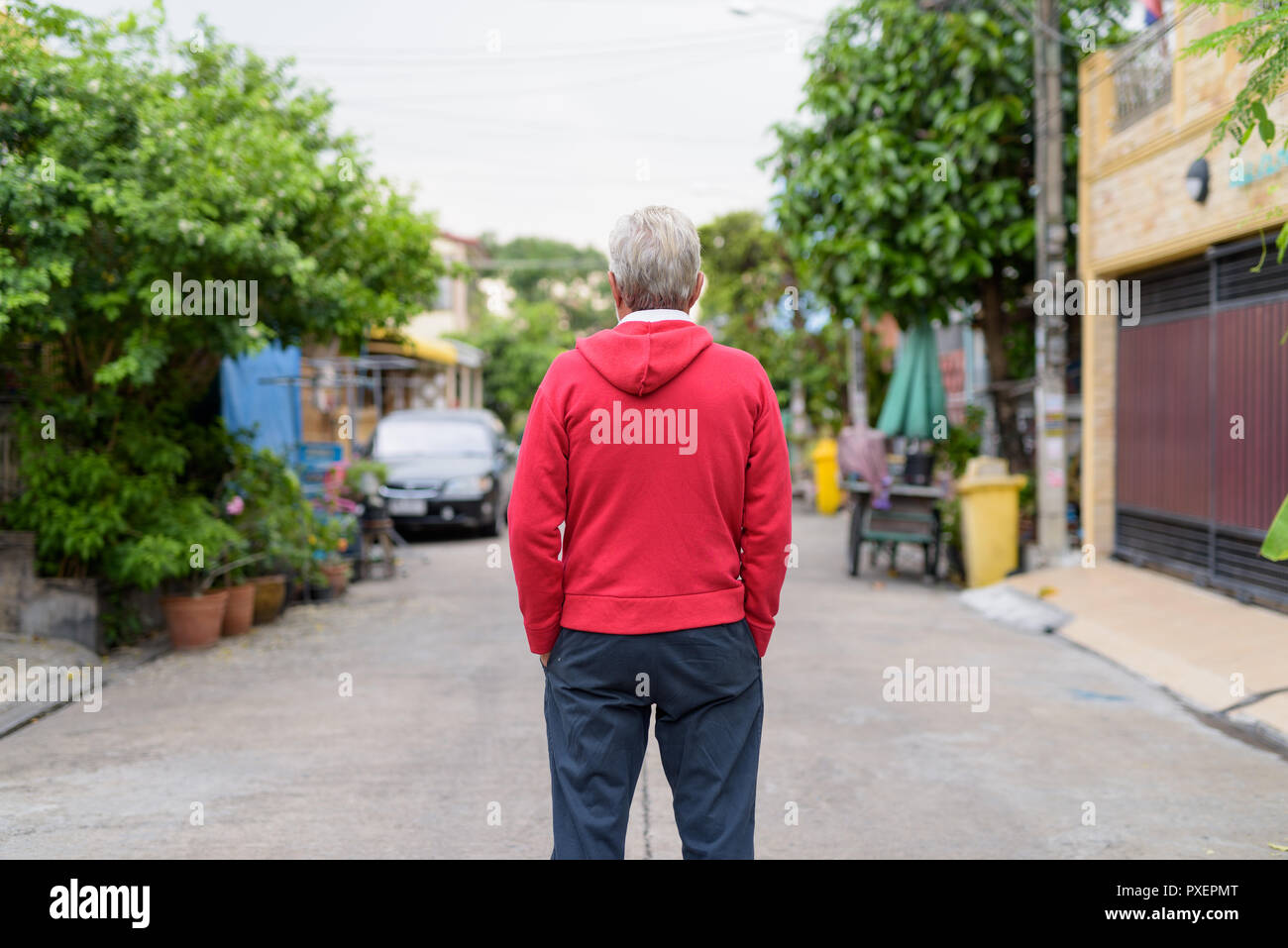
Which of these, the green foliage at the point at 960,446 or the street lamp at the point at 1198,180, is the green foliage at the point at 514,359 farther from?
the street lamp at the point at 1198,180

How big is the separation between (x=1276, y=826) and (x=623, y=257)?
364cm

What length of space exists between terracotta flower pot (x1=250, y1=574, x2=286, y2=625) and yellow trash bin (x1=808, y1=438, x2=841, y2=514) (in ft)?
43.7

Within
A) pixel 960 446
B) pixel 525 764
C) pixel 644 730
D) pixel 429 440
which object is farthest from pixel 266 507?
pixel 960 446

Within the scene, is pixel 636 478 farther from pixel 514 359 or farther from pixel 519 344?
pixel 519 344

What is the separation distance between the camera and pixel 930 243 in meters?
12.2

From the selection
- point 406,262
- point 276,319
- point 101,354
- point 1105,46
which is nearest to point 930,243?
point 1105,46

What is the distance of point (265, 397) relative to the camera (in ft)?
38.1

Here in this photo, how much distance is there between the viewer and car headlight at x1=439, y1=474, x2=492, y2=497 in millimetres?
15906

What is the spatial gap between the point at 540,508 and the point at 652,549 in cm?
26

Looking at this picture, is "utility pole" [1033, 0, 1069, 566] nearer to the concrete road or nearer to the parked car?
the concrete road

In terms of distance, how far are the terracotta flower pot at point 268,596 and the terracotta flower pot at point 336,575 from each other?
1099 mm

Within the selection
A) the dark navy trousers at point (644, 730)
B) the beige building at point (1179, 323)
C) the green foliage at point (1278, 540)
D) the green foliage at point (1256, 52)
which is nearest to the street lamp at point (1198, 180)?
the beige building at point (1179, 323)

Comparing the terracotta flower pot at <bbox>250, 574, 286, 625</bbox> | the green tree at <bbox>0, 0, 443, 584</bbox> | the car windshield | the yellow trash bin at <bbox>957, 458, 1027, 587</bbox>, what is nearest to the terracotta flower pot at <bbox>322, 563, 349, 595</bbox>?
the terracotta flower pot at <bbox>250, 574, 286, 625</bbox>
